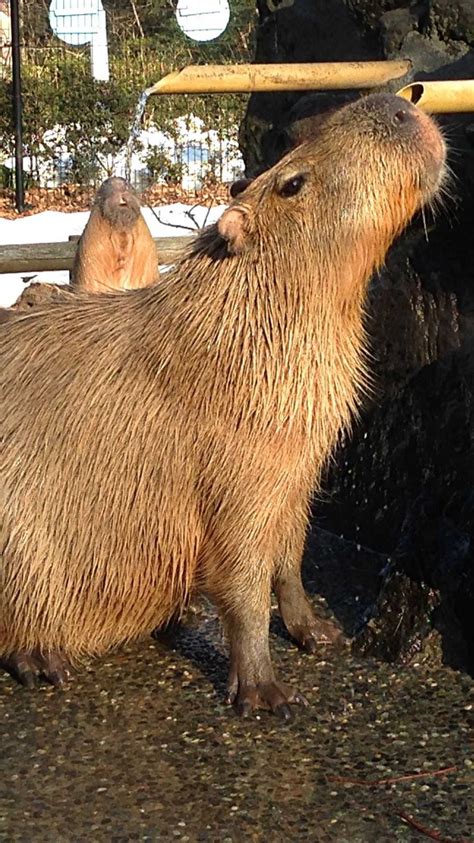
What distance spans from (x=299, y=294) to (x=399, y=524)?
1425 mm

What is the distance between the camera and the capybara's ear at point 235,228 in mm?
3449

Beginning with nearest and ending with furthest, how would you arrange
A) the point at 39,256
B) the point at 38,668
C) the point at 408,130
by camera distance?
the point at 408,130 < the point at 38,668 < the point at 39,256

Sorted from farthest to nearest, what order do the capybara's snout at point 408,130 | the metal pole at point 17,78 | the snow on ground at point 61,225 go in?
the metal pole at point 17,78, the snow on ground at point 61,225, the capybara's snout at point 408,130

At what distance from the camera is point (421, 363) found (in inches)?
182

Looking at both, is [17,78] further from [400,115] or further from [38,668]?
[400,115]

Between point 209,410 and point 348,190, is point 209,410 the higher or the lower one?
the lower one

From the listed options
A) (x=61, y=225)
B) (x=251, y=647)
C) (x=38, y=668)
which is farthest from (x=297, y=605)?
(x=61, y=225)

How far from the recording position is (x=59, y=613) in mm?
3809

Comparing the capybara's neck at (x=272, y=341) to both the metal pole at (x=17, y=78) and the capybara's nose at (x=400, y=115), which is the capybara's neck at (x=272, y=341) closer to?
the capybara's nose at (x=400, y=115)

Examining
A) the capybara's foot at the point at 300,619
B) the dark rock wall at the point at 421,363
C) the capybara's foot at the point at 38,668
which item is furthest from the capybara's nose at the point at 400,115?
the capybara's foot at the point at 38,668

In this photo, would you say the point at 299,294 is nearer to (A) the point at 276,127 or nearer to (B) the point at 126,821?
(B) the point at 126,821

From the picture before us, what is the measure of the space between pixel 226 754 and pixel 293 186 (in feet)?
4.71

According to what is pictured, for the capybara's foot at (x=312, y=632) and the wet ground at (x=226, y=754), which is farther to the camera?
the capybara's foot at (x=312, y=632)

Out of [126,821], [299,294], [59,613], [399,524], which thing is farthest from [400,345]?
[126,821]
